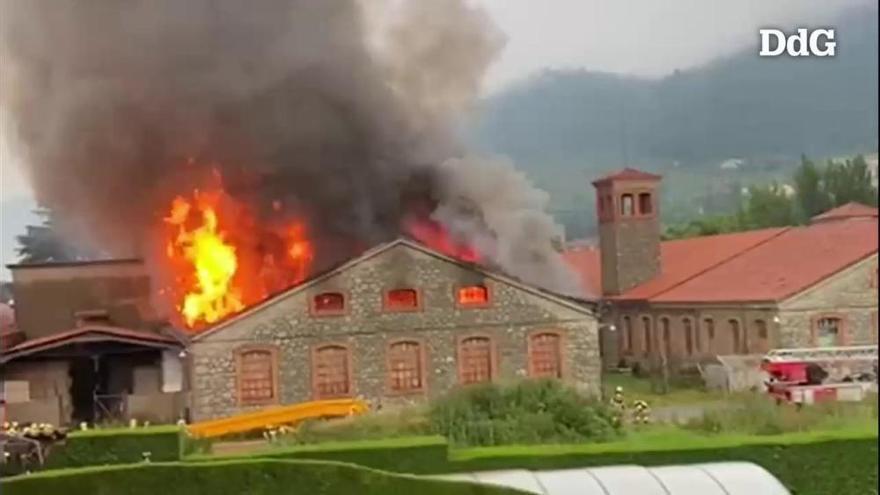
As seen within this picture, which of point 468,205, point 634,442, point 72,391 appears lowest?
point 634,442

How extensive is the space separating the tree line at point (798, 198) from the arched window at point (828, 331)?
0.34 m

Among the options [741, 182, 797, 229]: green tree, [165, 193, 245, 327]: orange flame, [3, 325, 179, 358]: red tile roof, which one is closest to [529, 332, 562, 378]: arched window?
[741, 182, 797, 229]: green tree

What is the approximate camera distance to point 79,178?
4.06 m

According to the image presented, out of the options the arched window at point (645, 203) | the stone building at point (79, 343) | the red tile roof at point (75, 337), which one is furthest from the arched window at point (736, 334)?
the red tile roof at point (75, 337)

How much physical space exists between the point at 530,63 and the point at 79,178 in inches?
59.6

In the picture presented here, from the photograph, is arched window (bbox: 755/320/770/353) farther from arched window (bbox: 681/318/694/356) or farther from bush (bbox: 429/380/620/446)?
bush (bbox: 429/380/620/446)

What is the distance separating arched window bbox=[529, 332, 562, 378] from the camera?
4191 millimetres

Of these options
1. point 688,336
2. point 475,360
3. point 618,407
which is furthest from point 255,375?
point 688,336

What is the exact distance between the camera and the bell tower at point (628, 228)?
161 inches

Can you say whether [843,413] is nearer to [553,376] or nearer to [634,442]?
[634,442]

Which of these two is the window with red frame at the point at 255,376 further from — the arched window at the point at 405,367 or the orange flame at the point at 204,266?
the arched window at the point at 405,367

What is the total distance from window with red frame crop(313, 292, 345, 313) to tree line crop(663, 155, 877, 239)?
1.10m

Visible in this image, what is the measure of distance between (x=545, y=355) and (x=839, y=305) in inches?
38.9

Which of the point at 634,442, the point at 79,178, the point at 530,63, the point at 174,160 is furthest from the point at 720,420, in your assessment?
the point at 79,178
